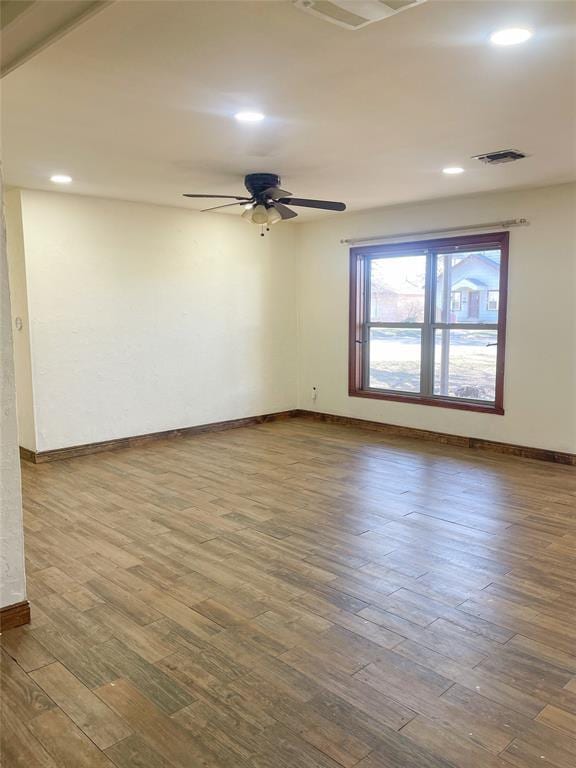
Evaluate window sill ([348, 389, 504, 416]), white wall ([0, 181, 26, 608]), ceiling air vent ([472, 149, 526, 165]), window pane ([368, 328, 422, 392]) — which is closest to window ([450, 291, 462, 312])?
window pane ([368, 328, 422, 392])

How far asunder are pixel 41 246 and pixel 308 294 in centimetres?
331

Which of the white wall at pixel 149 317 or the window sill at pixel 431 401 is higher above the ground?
the white wall at pixel 149 317

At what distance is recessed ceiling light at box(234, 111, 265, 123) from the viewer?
3.11 m

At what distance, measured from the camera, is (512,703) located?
209 cm

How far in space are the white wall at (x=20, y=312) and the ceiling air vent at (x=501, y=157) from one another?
3934 millimetres

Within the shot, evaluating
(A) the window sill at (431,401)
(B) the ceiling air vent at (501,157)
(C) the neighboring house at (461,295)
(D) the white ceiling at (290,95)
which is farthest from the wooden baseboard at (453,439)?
(B) the ceiling air vent at (501,157)

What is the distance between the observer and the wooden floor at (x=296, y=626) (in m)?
1.92

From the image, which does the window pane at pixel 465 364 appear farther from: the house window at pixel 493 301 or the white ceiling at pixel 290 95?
the white ceiling at pixel 290 95

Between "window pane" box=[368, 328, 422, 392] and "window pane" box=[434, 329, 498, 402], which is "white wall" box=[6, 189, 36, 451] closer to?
"window pane" box=[368, 328, 422, 392]

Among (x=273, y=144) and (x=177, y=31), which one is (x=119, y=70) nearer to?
(x=177, y=31)

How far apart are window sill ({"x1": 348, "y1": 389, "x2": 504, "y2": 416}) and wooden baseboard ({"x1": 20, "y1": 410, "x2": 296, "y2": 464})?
1166mm

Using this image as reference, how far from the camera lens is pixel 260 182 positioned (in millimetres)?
4535

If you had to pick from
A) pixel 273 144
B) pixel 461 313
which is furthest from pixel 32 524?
pixel 461 313

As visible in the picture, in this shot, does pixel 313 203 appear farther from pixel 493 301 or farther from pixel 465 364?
pixel 465 364
